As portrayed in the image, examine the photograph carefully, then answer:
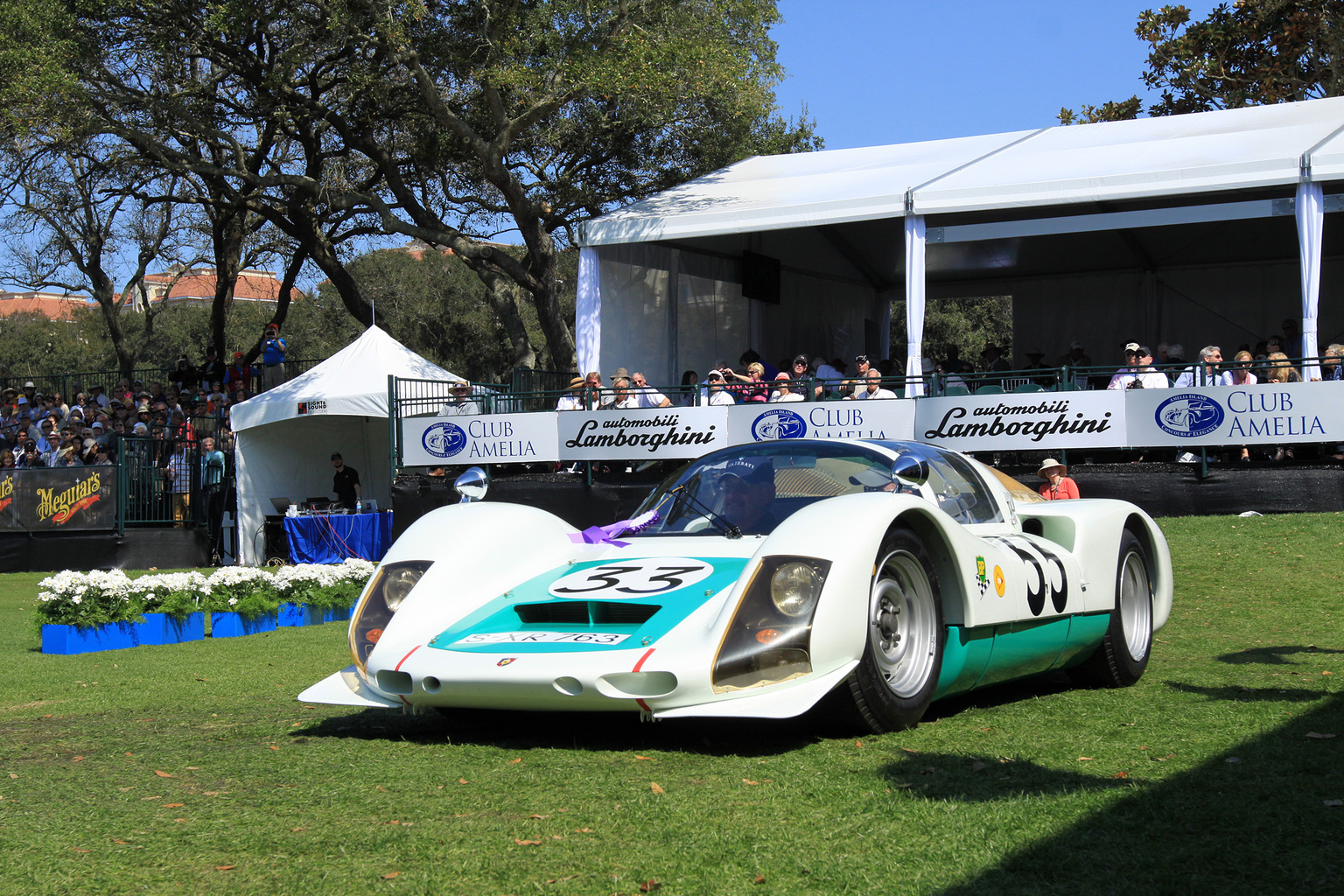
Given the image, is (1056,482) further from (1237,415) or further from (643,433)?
(643,433)

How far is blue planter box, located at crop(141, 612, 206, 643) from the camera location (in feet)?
33.5

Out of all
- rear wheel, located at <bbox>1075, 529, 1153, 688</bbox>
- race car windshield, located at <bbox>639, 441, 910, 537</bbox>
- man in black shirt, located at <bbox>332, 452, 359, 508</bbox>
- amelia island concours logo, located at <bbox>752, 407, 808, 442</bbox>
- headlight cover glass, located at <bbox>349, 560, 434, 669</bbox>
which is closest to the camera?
headlight cover glass, located at <bbox>349, 560, 434, 669</bbox>

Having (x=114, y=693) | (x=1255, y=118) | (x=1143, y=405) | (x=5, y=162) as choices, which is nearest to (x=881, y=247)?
(x=1255, y=118)

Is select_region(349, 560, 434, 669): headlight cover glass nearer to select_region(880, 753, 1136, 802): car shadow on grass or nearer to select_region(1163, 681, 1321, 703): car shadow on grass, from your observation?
select_region(880, 753, 1136, 802): car shadow on grass

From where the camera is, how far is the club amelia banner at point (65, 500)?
19.6 meters

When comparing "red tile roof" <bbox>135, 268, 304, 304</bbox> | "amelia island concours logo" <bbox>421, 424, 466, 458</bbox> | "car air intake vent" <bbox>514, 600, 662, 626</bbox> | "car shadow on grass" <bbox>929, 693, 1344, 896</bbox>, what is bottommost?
"car shadow on grass" <bbox>929, 693, 1344, 896</bbox>

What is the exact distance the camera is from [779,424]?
15.9m

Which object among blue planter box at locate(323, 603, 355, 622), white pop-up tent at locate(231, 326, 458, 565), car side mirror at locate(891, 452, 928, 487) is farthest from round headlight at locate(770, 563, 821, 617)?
white pop-up tent at locate(231, 326, 458, 565)

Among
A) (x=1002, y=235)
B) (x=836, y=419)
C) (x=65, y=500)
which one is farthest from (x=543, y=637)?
(x=65, y=500)

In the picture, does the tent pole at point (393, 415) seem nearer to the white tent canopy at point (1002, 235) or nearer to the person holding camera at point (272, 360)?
the white tent canopy at point (1002, 235)

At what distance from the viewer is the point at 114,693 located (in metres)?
7.06

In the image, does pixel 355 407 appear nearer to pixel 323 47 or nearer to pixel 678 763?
pixel 323 47

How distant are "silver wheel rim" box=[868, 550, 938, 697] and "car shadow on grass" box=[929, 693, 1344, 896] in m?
0.65

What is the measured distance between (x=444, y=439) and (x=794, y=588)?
13.8 meters
